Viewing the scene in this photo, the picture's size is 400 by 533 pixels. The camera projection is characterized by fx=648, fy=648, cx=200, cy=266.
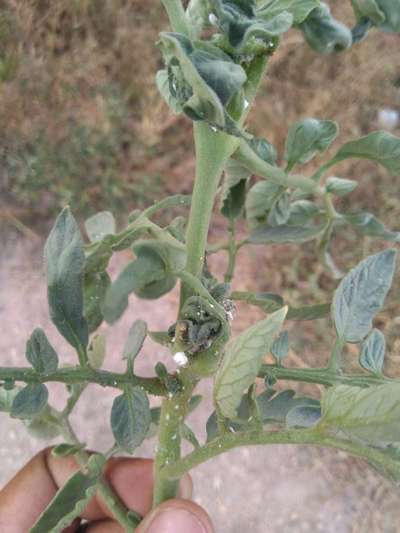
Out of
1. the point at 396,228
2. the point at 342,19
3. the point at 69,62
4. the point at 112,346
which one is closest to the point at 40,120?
the point at 69,62

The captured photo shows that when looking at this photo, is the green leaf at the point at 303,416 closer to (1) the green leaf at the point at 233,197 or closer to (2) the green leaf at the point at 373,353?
(2) the green leaf at the point at 373,353

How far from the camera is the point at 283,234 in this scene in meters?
0.69

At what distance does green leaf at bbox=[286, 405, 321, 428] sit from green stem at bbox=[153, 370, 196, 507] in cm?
11

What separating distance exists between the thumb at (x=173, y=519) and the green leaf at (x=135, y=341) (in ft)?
0.82

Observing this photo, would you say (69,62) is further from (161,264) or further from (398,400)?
(398,400)

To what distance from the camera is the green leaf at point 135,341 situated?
556 millimetres

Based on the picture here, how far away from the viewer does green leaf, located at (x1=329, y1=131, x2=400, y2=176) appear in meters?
0.58

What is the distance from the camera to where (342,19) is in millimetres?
1968

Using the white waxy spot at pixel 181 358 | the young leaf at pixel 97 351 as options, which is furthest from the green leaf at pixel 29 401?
the young leaf at pixel 97 351

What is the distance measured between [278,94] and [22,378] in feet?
5.48

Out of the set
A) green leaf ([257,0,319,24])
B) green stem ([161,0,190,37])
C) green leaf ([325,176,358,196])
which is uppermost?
green leaf ([257,0,319,24])

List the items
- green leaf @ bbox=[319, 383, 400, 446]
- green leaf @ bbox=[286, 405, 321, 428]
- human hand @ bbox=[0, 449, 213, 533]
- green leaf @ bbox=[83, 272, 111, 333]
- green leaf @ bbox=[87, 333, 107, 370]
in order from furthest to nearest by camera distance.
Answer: human hand @ bbox=[0, 449, 213, 533], green leaf @ bbox=[87, 333, 107, 370], green leaf @ bbox=[83, 272, 111, 333], green leaf @ bbox=[286, 405, 321, 428], green leaf @ bbox=[319, 383, 400, 446]

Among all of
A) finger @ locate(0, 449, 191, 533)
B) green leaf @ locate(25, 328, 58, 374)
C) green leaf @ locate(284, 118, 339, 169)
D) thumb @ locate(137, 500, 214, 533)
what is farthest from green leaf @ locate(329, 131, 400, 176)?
finger @ locate(0, 449, 191, 533)

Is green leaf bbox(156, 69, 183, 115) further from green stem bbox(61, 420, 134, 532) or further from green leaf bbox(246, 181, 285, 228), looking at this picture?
green stem bbox(61, 420, 134, 532)
